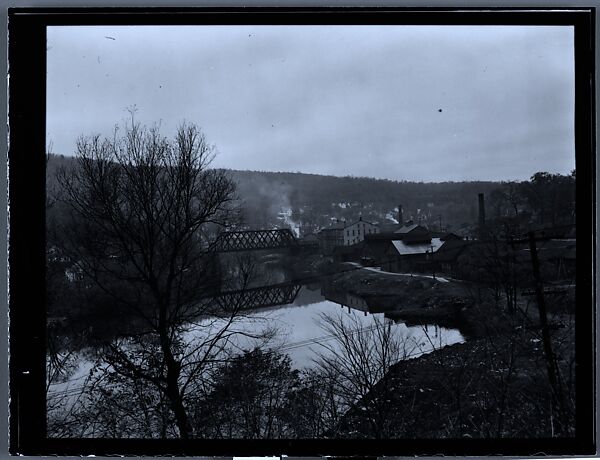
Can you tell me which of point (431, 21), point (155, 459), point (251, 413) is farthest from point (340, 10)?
point (155, 459)

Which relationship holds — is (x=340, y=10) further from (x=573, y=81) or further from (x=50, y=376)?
(x=50, y=376)

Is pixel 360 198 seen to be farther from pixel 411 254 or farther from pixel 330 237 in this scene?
pixel 411 254

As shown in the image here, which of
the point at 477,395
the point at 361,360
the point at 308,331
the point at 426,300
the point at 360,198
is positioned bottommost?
the point at 477,395

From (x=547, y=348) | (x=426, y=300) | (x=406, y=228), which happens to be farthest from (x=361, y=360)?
(x=547, y=348)

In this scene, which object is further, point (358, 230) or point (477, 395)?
point (358, 230)

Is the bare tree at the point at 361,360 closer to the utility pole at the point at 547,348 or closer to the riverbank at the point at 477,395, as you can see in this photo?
the riverbank at the point at 477,395

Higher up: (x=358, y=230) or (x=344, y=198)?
(x=344, y=198)
